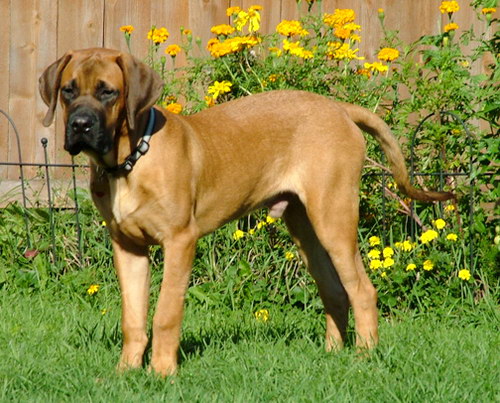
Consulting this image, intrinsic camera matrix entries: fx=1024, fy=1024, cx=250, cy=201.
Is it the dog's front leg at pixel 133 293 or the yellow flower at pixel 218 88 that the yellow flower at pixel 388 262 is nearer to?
the yellow flower at pixel 218 88

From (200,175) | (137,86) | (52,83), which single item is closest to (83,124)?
(137,86)

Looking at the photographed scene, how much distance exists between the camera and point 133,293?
206 inches

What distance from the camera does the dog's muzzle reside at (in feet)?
15.4

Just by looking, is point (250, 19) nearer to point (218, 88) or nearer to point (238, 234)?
point (218, 88)

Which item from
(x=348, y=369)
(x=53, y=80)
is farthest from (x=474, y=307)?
(x=53, y=80)

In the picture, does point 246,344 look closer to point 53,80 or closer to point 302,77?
point 53,80

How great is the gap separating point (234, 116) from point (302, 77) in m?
1.51

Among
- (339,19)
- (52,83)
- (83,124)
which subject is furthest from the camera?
(339,19)

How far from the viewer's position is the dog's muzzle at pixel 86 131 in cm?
469

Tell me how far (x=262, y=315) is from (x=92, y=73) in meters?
2.14

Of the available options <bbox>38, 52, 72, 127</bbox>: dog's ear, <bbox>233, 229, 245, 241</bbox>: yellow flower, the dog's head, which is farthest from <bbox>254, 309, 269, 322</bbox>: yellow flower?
<bbox>38, 52, 72, 127</bbox>: dog's ear

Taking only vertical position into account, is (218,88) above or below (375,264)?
above

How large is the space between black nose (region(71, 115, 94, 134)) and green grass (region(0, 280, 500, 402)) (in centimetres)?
112

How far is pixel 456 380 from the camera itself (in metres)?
4.60
